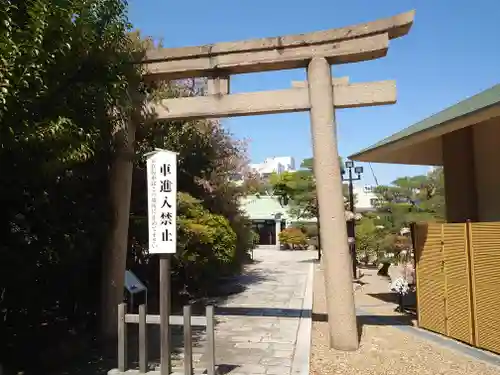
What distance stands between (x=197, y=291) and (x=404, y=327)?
21.7 ft

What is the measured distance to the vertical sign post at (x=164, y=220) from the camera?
573cm

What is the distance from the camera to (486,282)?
704 centimetres

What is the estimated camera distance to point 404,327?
908cm

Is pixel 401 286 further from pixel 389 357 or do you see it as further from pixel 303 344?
pixel 303 344

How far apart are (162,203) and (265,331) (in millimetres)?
4250

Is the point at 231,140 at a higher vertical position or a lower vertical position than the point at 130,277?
higher

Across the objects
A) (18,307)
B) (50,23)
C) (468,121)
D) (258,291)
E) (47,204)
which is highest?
(50,23)

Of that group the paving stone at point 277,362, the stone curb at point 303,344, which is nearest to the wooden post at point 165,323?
the paving stone at point 277,362

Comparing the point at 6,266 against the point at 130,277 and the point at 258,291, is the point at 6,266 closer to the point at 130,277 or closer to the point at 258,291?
the point at 130,277

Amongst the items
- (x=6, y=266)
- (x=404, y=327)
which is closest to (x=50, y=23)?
(x=6, y=266)

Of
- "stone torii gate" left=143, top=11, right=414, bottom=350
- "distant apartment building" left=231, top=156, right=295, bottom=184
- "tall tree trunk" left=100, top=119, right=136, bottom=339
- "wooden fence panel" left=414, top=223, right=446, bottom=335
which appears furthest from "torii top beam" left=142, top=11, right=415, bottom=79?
"distant apartment building" left=231, top=156, right=295, bottom=184

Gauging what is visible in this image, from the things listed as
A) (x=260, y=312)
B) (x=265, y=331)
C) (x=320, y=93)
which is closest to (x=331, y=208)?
(x=320, y=93)

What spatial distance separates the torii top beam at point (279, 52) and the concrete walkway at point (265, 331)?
5057 mm

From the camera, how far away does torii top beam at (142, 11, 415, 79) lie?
25.0 ft
